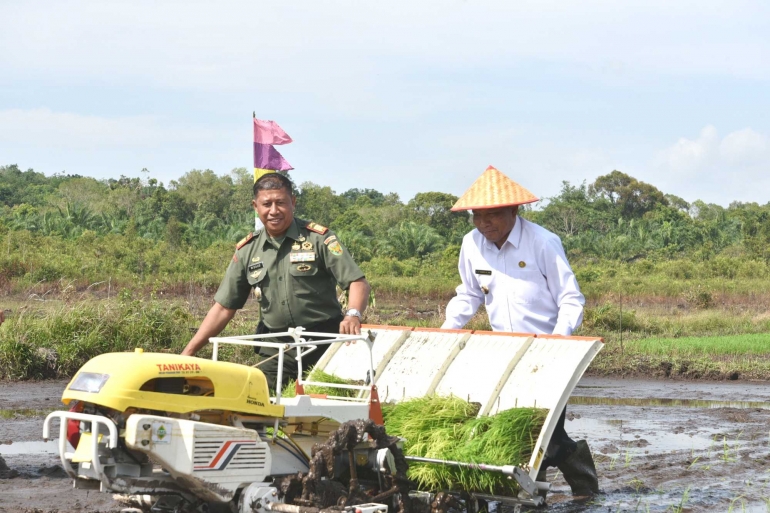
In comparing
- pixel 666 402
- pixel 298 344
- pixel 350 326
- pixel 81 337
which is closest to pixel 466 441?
pixel 350 326

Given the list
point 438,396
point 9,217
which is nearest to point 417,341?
point 438,396

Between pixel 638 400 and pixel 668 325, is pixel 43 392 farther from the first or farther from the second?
pixel 668 325

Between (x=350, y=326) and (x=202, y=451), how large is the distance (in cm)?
151

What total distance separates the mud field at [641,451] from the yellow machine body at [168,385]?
1.81 meters

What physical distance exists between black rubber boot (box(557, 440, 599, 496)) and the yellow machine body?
2402 mm

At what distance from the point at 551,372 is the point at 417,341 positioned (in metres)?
1.05

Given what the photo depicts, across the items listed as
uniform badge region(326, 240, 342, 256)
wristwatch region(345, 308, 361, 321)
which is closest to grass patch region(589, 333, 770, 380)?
uniform badge region(326, 240, 342, 256)

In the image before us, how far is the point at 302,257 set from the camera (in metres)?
5.93

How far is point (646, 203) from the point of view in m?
55.9

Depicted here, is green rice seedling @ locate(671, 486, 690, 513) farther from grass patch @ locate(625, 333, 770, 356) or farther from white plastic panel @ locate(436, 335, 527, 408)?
grass patch @ locate(625, 333, 770, 356)

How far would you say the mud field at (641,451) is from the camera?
634 cm

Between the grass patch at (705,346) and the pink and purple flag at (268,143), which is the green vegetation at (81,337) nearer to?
the pink and purple flag at (268,143)

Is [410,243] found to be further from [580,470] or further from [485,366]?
[485,366]

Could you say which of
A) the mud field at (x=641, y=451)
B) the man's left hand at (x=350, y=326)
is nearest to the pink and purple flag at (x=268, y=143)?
the mud field at (x=641, y=451)
